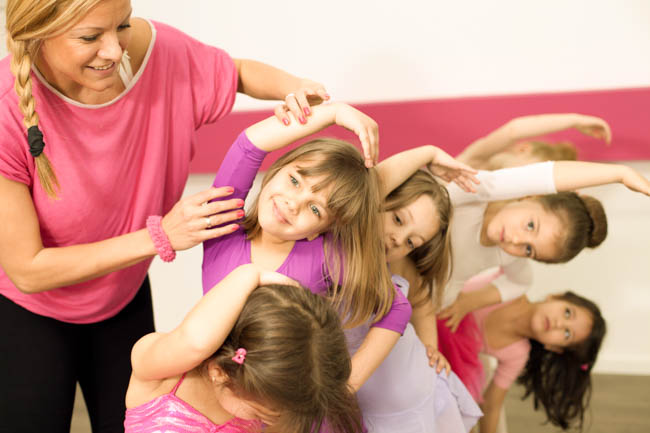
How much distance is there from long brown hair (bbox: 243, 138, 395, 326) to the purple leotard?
0.02 meters

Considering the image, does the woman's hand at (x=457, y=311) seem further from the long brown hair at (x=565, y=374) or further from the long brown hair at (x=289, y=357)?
the long brown hair at (x=289, y=357)

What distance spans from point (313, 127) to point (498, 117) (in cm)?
100

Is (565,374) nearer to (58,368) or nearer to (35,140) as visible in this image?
(58,368)

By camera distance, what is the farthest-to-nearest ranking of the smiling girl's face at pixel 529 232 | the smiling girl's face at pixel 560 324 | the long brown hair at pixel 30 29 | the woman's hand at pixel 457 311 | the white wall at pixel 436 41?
the white wall at pixel 436 41 → the smiling girl's face at pixel 560 324 → the woman's hand at pixel 457 311 → the smiling girl's face at pixel 529 232 → the long brown hair at pixel 30 29

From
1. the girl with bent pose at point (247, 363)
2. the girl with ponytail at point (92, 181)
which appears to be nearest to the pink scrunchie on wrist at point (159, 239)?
the girl with ponytail at point (92, 181)

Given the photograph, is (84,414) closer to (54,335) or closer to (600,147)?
(54,335)

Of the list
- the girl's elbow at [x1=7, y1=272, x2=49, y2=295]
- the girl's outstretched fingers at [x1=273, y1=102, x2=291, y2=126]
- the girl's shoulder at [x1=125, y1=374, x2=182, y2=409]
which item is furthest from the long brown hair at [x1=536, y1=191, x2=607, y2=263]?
the girl's elbow at [x1=7, y1=272, x2=49, y2=295]

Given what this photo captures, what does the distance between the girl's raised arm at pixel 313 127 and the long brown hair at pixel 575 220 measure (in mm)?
692

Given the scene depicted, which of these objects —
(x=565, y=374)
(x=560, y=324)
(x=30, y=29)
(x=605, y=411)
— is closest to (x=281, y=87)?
(x=30, y=29)

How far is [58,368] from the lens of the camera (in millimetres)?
1092

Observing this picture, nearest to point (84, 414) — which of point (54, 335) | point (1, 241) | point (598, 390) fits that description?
point (54, 335)

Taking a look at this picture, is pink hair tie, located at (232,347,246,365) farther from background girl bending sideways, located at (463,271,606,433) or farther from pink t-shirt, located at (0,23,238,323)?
background girl bending sideways, located at (463,271,606,433)

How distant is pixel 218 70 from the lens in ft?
3.83

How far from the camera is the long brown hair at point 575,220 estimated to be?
5.06ft
